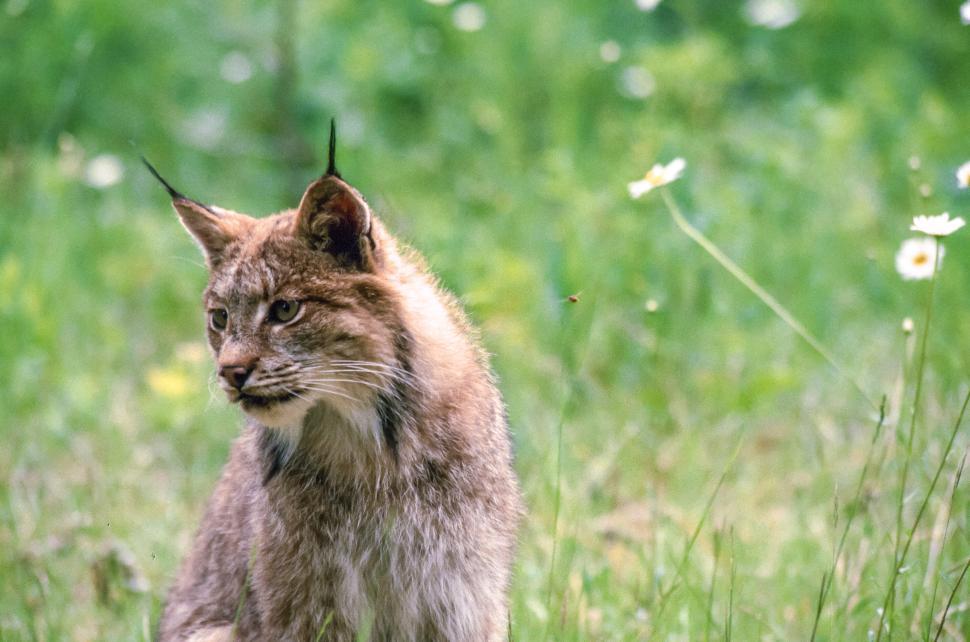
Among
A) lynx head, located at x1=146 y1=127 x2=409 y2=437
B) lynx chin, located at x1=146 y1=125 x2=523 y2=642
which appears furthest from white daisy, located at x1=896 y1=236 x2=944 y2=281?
lynx head, located at x1=146 y1=127 x2=409 y2=437

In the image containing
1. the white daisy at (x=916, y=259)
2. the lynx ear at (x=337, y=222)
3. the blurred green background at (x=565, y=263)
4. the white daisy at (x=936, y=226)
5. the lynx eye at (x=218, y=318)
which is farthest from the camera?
the blurred green background at (x=565, y=263)

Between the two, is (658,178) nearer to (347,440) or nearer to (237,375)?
(347,440)

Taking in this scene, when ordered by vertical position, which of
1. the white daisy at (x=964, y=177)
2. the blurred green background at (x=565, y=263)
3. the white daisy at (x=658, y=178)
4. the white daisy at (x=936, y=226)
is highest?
the white daisy at (x=964, y=177)

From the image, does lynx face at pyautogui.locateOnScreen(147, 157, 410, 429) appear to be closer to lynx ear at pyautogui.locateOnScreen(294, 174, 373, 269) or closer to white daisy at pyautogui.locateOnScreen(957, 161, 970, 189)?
lynx ear at pyautogui.locateOnScreen(294, 174, 373, 269)

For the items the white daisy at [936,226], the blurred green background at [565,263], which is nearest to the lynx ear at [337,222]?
the blurred green background at [565,263]

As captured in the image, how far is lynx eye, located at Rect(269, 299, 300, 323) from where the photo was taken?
3.48 meters

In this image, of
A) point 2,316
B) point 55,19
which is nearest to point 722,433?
point 2,316

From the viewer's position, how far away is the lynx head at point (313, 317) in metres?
3.39

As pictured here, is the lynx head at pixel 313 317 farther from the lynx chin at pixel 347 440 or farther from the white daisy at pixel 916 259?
the white daisy at pixel 916 259

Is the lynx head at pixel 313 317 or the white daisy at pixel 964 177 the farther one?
the white daisy at pixel 964 177

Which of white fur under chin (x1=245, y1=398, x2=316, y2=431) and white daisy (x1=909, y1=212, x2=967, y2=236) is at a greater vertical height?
white daisy (x1=909, y1=212, x2=967, y2=236)

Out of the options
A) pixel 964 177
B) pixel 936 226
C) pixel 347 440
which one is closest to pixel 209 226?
pixel 347 440

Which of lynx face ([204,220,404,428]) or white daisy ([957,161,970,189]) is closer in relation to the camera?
lynx face ([204,220,404,428])

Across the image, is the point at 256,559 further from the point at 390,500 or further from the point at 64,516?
the point at 64,516
